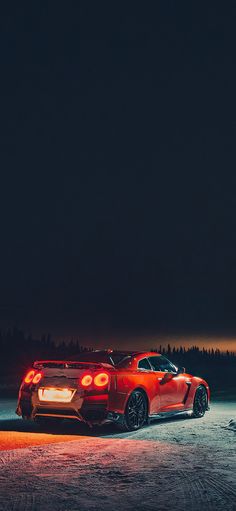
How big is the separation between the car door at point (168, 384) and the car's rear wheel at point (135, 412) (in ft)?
2.08

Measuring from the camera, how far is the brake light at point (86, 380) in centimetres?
1207

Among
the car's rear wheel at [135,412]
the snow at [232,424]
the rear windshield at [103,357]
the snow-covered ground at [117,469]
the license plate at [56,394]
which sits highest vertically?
the rear windshield at [103,357]

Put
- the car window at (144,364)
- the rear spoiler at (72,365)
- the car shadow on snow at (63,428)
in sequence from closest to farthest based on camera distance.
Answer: the rear spoiler at (72,365) < the car shadow on snow at (63,428) < the car window at (144,364)

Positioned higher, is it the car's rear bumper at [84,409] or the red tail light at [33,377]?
the red tail light at [33,377]

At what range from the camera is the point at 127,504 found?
6.84 metres

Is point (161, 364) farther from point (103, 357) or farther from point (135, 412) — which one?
point (135, 412)

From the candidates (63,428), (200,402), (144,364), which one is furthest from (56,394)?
(200,402)

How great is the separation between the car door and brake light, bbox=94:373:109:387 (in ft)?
5.48

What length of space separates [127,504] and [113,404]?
17.5 feet

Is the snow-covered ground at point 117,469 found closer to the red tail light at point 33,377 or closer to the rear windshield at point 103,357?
the red tail light at point 33,377

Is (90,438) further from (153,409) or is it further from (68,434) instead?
(153,409)

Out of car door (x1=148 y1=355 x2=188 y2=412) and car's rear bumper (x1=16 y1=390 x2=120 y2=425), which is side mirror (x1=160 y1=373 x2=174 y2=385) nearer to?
car door (x1=148 y1=355 x2=188 y2=412)

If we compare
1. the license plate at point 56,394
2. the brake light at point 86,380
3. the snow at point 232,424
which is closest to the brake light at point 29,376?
the license plate at point 56,394

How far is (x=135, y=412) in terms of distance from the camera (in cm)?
1276
